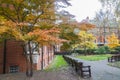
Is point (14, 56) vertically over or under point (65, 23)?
under

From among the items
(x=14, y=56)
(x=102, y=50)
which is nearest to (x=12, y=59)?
(x=14, y=56)

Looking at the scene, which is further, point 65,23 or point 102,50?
point 102,50

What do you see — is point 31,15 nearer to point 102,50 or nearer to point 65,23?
point 65,23

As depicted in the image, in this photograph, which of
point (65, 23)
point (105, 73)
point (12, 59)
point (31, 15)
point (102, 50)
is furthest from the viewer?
point (102, 50)

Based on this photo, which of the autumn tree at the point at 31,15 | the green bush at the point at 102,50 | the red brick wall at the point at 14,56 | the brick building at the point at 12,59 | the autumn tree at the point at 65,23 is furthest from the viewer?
the green bush at the point at 102,50

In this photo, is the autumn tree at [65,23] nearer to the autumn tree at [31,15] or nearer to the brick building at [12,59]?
the autumn tree at [31,15]

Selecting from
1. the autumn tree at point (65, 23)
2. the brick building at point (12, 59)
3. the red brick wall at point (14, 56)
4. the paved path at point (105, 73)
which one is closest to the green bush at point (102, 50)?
the paved path at point (105, 73)

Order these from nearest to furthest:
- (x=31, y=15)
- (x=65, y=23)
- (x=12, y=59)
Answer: (x=31, y=15) → (x=65, y=23) → (x=12, y=59)

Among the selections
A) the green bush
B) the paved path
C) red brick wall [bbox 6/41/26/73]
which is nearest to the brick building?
red brick wall [bbox 6/41/26/73]

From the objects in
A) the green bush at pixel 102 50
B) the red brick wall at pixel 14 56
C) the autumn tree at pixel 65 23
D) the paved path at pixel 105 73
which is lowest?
the paved path at pixel 105 73

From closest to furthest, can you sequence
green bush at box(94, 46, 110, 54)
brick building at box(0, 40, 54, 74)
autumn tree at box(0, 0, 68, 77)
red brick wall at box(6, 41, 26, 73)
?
autumn tree at box(0, 0, 68, 77), brick building at box(0, 40, 54, 74), red brick wall at box(6, 41, 26, 73), green bush at box(94, 46, 110, 54)

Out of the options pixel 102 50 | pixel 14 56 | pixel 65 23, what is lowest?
pixel 102 50

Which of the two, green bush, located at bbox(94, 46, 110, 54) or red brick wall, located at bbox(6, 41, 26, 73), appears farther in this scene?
green bush, located at bbox(94, 46, 110, 54)

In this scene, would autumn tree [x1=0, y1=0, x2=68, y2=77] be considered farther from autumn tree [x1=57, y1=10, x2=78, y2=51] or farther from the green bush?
the green bush
